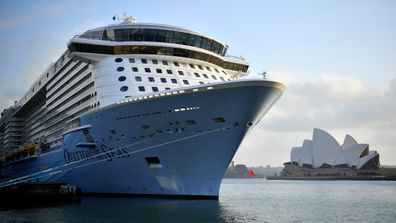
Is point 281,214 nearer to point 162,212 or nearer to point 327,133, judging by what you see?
point 162,212

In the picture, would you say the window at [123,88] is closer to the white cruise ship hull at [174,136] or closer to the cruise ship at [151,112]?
the cruise ship at [151,112]

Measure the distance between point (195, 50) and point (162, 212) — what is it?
12.2 m

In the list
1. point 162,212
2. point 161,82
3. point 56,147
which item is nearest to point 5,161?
point 56,147

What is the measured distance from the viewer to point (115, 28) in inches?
1136

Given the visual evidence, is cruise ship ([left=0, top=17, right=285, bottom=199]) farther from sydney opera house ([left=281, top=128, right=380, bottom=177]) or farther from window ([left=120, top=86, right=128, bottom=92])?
sydney opera house ([left=281, top=128, right=380, bottom=177])

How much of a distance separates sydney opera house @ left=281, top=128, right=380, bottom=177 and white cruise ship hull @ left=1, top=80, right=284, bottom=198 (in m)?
90.9

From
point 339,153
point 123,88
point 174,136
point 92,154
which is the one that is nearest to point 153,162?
point 174,136

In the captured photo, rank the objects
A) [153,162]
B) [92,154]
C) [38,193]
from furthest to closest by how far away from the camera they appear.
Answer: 1. [38,193]
2. [92,154]
3. [153,162]

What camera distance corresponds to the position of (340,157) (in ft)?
381

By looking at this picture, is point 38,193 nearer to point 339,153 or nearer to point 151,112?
point 151,112

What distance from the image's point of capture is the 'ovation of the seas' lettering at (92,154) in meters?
24.4

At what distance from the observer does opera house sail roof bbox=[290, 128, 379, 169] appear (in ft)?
371

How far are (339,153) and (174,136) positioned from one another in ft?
335

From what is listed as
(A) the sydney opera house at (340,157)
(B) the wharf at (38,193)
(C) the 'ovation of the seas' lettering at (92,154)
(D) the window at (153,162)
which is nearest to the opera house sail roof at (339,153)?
(A) the sydney opera house at (340,157)
